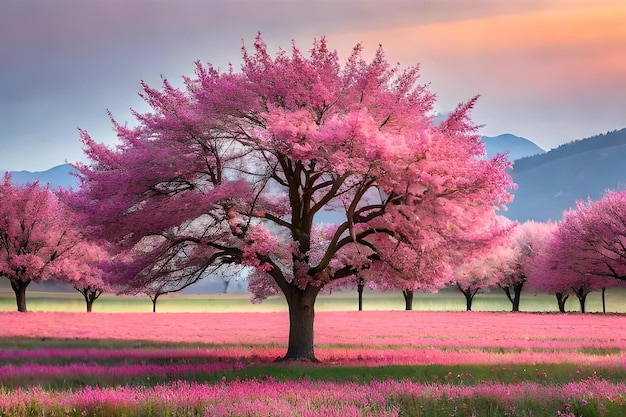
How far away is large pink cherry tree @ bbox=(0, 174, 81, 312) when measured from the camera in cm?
5466

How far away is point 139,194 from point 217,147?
304cm

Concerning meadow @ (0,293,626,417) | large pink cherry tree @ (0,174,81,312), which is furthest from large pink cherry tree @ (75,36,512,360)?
large pink cherry tree @ (0,174,81,312)

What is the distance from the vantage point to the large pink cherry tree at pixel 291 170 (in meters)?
20.4

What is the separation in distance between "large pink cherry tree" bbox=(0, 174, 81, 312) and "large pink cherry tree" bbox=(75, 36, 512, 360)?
3334cm

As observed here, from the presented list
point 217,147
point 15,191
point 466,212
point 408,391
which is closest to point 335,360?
point 466,212

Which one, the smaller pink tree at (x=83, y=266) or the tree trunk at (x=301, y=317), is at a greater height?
the smaller pink tree at (x=83, y=266)

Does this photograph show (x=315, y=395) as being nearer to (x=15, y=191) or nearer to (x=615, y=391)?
(x=615, y=391)

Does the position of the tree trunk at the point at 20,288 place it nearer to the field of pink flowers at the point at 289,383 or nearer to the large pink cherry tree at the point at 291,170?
the field of pink flowers at the point at 289,383

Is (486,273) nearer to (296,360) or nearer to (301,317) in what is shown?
(301,317)

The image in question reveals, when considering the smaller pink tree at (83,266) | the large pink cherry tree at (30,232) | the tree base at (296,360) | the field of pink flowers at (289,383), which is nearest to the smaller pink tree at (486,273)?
the smaller pink tree at (83,266)

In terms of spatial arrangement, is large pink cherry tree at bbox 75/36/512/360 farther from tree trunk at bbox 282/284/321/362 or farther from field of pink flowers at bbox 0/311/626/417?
field of pink flowers at bbox 0/311/626/417

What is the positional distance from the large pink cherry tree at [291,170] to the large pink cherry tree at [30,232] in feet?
109

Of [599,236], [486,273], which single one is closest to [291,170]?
[599,236]

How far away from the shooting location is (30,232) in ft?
181
